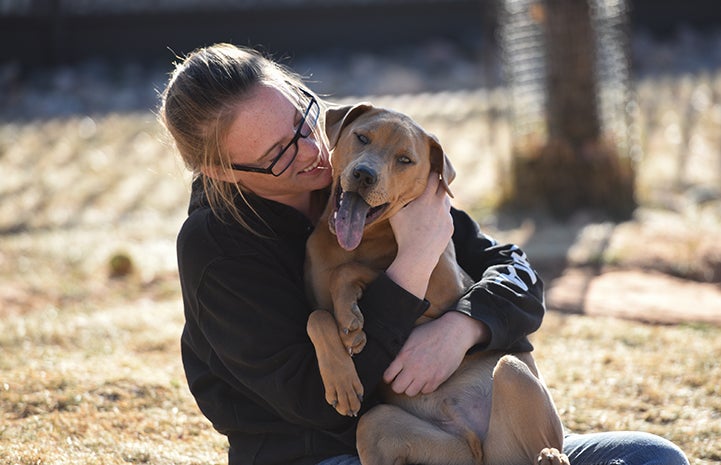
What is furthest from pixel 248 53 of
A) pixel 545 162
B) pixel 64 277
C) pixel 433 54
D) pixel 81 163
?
pixel 433 54

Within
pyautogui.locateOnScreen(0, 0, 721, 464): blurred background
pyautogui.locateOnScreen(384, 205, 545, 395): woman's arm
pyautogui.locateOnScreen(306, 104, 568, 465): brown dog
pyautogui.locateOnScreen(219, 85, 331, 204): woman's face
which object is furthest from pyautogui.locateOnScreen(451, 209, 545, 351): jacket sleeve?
pyautogui.locateOnScreen(0, 0, 721, 464): blurred background

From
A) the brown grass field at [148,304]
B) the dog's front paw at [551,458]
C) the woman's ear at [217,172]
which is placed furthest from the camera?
the brown grass field at [148,304]

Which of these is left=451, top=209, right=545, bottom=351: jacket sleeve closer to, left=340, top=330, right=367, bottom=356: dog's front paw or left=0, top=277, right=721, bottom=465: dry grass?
left=340, top=330, right=367, bottom=356: dog's front paw

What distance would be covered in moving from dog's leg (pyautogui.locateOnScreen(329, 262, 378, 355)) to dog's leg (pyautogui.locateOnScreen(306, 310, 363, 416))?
3 cm

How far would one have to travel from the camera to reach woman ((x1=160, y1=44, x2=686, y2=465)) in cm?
292

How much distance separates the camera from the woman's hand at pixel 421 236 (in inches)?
119

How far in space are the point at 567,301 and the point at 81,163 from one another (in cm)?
603

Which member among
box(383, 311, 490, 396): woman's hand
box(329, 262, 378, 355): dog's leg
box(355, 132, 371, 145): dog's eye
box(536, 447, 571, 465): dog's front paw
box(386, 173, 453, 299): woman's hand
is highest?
box(355, 132, 371, 145): dog's eye

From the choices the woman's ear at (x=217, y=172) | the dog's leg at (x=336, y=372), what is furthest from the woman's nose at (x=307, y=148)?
the dog's leg at (x=336, y=372)

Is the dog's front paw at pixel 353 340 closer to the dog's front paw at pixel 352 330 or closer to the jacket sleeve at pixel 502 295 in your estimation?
the dog's front paw at pixel 352 330

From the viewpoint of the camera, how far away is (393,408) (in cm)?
298

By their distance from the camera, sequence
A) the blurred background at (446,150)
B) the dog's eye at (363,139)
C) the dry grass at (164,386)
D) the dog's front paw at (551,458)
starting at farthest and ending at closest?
the blurred background at (446,150) → the dry grass at (164,386) → the dog's eye at (363,139) → the dog's front paw at (551,458)

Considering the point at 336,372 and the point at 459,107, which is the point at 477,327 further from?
the point at 459,107

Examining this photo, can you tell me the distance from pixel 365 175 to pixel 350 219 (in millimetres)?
144
